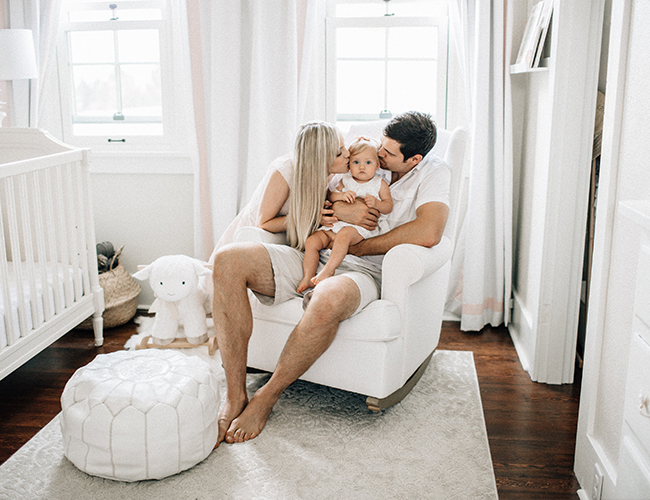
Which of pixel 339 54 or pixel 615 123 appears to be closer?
pixel 615 123

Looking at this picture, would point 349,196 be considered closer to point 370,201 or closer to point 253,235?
point 370,201

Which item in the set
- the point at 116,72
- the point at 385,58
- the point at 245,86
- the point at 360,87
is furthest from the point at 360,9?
the point at 116,72

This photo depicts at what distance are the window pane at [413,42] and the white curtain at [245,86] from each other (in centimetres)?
37

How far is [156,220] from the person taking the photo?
A: 331cm

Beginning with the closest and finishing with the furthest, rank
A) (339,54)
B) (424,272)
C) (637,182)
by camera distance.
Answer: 1. (637,182)
2. (424,272)
3. (339,54)

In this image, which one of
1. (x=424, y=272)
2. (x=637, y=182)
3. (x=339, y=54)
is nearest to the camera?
(x=637, y=182)

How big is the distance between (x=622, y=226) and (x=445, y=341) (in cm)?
147

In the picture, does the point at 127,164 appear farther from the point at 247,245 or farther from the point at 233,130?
the point at 247,245

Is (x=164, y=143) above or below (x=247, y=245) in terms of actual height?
A: above

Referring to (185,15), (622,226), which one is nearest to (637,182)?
Answer: (622,226)

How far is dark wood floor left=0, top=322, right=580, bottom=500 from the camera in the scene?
1805 mm

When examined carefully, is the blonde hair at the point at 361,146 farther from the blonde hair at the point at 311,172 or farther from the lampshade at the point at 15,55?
the lampshade at the point at 15,55

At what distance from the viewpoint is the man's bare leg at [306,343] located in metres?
1.94

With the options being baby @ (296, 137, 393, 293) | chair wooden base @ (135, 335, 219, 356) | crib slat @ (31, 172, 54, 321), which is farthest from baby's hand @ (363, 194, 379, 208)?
crib slat @ (31, 172, 54, 321)
